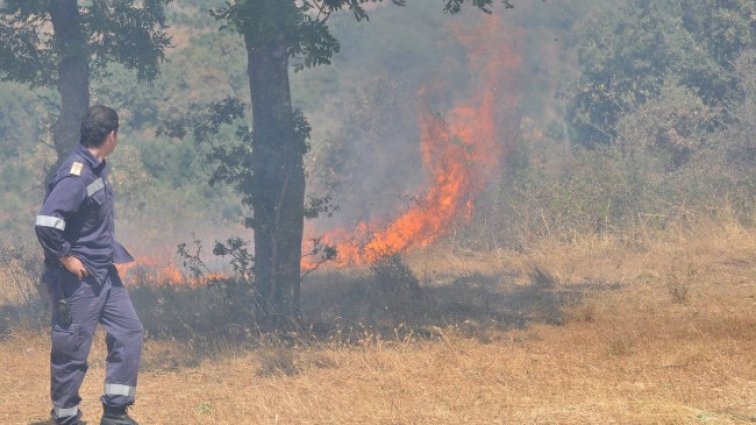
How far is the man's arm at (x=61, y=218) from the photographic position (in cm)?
633

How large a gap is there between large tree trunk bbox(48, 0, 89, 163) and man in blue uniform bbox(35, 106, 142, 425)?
28.0 ft

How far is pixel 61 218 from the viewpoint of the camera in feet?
20.9

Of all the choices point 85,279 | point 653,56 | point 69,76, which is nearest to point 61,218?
point 85,279

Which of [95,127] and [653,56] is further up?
[653,56]

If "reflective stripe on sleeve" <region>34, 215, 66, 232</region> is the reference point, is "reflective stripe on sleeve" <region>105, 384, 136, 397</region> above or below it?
below

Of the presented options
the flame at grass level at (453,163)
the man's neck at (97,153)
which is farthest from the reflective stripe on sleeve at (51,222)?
the flame at grass level at (453,163)

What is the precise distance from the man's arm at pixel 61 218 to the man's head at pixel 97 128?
0.36m

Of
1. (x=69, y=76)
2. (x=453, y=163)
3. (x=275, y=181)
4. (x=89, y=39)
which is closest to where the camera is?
(x=275, y=181)

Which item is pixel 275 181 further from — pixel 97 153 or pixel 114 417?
pixel 114 417

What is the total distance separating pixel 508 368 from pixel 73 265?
3680 mm

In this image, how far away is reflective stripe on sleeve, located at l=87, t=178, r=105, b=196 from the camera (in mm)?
6547

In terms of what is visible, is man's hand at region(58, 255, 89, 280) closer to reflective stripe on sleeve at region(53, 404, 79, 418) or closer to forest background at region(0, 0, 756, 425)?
reflective stripe on sleeve at region(53, 404, 79, 418)

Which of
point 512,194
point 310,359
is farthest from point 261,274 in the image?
point 512,194

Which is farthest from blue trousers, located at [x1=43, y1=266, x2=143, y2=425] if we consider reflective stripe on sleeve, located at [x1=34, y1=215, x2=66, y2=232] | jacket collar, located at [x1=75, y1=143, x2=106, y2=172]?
jacket collar, located at [x1=75, y1=143, x2=106, y2=172]
